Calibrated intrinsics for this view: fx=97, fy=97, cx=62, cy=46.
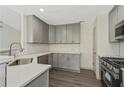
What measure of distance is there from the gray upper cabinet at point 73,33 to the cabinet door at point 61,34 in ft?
0.68

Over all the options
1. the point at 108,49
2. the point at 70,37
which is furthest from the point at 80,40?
the point at 108,49

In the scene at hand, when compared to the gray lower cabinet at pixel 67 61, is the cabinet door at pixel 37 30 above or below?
above

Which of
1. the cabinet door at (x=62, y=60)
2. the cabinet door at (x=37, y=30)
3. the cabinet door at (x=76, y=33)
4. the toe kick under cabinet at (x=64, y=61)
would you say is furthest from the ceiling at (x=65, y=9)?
the cabinet door at (x=62, y=60)

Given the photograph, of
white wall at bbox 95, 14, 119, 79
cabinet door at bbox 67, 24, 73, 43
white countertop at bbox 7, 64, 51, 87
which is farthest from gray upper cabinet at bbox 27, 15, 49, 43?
white countertop at bbox 7, 64, 51, 87

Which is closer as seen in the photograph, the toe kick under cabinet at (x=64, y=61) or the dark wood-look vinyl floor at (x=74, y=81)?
the dark wood-look vinyl floor at (x=74, y=81)

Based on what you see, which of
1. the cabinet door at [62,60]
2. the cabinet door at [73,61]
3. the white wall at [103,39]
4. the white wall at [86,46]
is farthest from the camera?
the white wall at [86,46]

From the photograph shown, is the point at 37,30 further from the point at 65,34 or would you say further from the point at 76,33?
the point at 76,33

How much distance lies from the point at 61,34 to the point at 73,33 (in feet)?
2.00

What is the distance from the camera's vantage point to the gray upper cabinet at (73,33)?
448 centimetres

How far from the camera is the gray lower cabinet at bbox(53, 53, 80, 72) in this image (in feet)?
13.9

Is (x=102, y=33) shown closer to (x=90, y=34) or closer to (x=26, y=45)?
(x=90, y=34)

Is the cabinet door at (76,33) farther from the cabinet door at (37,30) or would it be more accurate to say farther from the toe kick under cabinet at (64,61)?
the cabinet door at (37,30)
